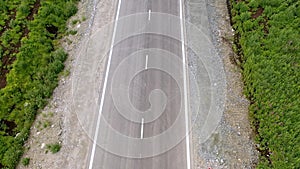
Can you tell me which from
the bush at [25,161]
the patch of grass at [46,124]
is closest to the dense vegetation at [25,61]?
the bush at [25,161]

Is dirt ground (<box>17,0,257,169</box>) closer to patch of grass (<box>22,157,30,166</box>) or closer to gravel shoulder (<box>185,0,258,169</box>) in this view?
gravel shoulder (<box>185,0,258,169</box>)

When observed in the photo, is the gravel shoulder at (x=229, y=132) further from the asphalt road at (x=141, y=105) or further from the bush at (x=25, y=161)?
the bush at (x=25, y=161)

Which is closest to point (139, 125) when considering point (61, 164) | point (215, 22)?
point (61, 164)

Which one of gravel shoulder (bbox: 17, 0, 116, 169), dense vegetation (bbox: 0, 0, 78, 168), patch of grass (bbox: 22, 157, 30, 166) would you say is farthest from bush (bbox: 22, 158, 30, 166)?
dense vegetation (bbox: 0, 0, 78, 168)

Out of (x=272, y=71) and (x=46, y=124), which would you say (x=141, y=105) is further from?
(x=272, y=71)

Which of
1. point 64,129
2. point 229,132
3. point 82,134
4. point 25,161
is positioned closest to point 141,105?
point 82,134

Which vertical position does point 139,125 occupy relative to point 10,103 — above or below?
below

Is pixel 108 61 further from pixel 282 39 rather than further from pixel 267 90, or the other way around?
pixel 282 39
